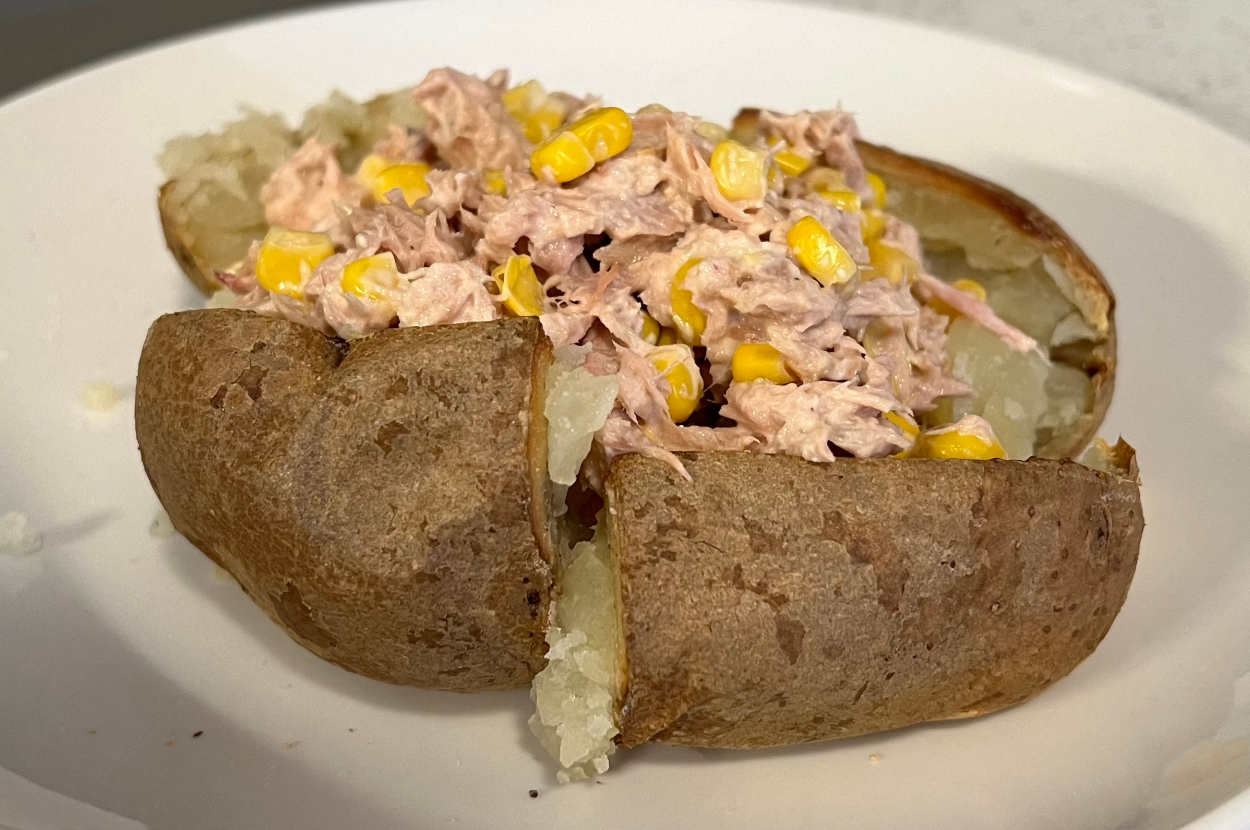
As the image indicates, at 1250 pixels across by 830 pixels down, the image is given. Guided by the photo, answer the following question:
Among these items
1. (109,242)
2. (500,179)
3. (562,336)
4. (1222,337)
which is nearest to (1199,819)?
(562,336)

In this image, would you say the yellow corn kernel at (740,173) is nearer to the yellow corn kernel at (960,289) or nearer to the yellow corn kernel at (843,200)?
the yellow corn kernel at (843,200)

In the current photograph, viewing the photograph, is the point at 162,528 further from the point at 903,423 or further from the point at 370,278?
the point at 903,423

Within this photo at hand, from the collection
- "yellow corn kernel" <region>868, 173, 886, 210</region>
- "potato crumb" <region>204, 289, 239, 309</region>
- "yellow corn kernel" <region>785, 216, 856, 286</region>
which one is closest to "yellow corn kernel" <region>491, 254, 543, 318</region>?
"yellow corn kernel" <region>785, 216, 856, 286</region>

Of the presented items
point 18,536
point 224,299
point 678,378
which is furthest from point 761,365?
Answer: point 18,536

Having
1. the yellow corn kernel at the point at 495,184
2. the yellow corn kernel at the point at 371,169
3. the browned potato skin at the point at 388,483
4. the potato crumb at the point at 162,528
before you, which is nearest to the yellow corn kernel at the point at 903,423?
the browned potato skin at the point at 388,483

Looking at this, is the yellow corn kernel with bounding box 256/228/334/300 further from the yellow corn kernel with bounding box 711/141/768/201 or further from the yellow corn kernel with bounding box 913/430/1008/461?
the yellow corn kernel with bounding box 913/430/1008/461

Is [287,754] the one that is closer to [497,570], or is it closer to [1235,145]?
[497,570]
